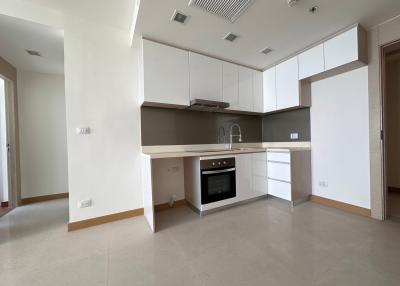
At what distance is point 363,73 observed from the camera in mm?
2377

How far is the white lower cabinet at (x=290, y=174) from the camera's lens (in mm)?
2719

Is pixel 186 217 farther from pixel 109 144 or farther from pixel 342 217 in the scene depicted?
pixel 342 217

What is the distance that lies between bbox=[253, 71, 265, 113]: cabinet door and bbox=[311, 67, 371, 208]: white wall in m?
0.86

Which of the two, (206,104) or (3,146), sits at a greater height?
(206,104)

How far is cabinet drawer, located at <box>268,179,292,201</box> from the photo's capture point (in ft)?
8.97

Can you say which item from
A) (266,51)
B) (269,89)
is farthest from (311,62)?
(269,89)

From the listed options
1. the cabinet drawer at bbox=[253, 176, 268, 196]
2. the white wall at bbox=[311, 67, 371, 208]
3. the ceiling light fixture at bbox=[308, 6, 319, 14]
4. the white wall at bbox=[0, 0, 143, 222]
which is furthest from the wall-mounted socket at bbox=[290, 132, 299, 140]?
the white wall at bbox=[0, 0, 143, 222]

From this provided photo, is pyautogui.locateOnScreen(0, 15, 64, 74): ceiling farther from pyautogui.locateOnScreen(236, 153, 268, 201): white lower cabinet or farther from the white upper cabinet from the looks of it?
the white upper cabinet

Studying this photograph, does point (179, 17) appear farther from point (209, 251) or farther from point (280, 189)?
point (280, 189)

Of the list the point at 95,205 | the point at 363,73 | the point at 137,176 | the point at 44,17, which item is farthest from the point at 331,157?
the point at 44,17

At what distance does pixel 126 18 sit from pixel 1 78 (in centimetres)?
238

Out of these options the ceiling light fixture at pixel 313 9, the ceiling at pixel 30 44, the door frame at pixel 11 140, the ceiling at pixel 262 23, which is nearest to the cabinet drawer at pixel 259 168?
the ceiling at pixel 262 23

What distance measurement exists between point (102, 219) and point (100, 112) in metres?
1.44

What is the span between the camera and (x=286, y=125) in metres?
3.38
